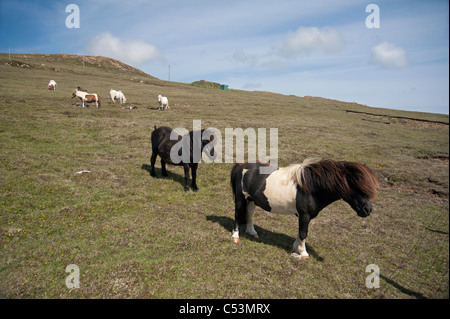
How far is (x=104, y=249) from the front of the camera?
629 cm

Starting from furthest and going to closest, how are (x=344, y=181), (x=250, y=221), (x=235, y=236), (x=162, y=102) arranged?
(x=162, y=102) → (x=250, y=221) → (x=235, y=236) → (x=344, y=181)

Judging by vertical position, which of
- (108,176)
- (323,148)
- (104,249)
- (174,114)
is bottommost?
(104,249)

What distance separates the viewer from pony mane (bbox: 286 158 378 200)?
5445mm

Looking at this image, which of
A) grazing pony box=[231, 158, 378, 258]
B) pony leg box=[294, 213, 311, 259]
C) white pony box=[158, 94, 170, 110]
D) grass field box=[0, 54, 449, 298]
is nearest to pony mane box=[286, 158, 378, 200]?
grazing pony box=[231, 158, 378, 258]

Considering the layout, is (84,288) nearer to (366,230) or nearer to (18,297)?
(18,297)

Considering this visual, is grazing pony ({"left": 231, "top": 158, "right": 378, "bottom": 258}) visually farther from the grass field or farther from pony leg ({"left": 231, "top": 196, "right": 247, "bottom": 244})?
the grass field

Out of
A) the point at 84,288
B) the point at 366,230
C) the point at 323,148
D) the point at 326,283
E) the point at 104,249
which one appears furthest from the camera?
the point at 323,148

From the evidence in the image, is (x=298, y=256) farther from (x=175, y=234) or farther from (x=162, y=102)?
(x=162, y=102)

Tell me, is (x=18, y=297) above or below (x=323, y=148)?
below

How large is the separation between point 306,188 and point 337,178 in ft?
2.49

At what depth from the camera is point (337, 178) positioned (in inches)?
224

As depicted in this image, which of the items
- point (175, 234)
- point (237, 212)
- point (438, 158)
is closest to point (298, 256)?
point (237, 212)
